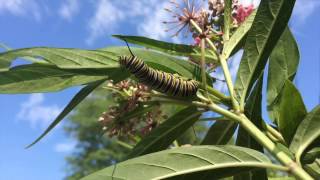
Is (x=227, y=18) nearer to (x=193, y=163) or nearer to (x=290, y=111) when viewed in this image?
(x=290, y=111)

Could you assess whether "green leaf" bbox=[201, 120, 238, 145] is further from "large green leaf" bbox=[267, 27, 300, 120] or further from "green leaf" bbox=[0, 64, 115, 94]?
"green leaf" bbox=[0, 64, 115, 94]

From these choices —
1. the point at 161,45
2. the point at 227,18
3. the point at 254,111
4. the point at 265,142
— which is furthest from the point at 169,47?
the point at 265,142

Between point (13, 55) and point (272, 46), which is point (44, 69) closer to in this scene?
point (13, 55)

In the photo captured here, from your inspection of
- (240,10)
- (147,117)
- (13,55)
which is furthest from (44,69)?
(240,10)

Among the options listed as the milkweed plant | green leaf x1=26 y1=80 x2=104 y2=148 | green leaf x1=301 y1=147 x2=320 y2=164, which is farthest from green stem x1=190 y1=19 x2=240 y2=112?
green leaf x1=26 y1=80 x2=104 y2=148

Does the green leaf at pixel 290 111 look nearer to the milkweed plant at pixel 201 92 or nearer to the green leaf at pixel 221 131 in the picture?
the milkweed plant at pixel 201 92

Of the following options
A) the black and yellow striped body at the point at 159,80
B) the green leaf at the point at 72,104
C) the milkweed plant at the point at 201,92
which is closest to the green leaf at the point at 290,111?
the milkweed plant at the point at 201,92

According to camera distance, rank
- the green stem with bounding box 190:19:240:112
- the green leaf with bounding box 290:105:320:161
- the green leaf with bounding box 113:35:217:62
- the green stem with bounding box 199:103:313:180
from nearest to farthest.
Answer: the green stem with bounding box 199:103:313:180
the green leaf with bounding box 290:105:320:161
the green stem with bounding box 190:19:240:112
the green leaf with bounding box 113:35:217:62
